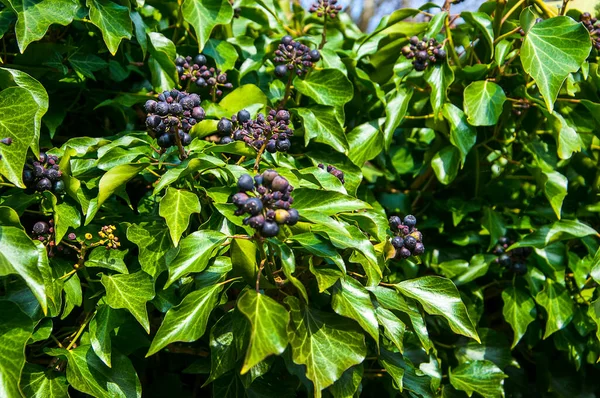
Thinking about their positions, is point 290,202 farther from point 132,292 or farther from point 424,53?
point 424,53

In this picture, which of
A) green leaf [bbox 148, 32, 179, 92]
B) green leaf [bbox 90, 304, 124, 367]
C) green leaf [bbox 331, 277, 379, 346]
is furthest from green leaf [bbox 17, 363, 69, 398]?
green leaf [bbox 148, 32, 179, 92]

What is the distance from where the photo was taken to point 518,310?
2.30 metres

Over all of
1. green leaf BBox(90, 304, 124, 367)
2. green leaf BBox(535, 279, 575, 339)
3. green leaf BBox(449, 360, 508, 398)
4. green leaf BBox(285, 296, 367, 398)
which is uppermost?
green leaf BBox(285, 296, 367, 398)

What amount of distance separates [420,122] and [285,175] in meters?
0.94

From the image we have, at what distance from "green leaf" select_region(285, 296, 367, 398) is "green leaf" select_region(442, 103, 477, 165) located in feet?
2.82

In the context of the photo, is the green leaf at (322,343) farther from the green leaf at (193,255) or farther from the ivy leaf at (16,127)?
the ivy leaf at (16,127)

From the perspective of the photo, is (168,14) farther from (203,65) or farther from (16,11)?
(16,11)

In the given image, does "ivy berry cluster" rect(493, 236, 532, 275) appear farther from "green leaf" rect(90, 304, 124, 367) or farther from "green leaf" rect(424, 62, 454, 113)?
"green leaf" rect(90, 304, 124, 367)

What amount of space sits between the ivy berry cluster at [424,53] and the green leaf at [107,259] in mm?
1165

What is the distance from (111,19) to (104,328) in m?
0.90

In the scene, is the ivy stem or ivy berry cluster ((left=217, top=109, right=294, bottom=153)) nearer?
ivy berry cluster ((left=217, top=109, right=294, bottom=153))

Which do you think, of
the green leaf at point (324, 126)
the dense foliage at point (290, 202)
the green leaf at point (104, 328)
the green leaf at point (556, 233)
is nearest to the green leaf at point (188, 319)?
the dense foliage at point (290, 202)

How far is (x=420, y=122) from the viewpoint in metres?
2.45

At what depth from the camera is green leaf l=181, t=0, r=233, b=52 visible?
6.73ft
